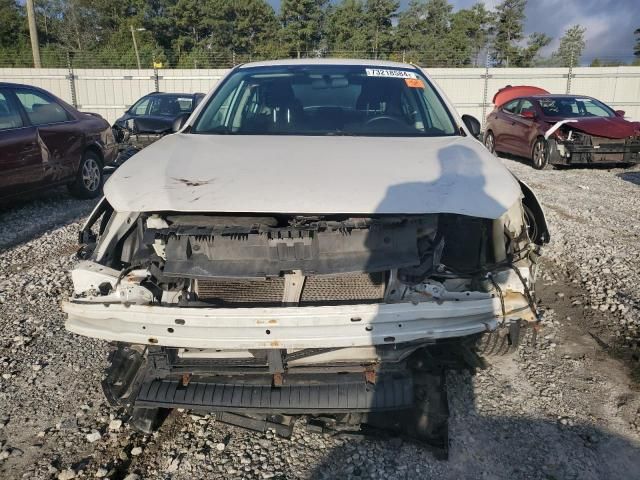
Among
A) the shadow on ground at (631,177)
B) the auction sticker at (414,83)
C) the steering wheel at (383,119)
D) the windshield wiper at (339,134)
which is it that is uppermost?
the auction sticker at (414,83)

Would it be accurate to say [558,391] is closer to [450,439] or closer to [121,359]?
[450,439]

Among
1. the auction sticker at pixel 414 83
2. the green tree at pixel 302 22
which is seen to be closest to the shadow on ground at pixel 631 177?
the auction sticker at pixel 414 83

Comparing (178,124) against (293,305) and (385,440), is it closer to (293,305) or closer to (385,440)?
(293,305)

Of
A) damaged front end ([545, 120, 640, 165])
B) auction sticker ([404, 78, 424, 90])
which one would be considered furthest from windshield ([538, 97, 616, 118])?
auction sticker ([404, 78, 424, 90])

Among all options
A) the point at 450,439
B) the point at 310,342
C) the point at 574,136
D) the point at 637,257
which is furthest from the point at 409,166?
the point at 574,136

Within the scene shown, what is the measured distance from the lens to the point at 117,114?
20625 mm

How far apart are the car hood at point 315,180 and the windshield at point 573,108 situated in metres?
9.26

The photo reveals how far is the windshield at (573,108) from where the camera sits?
11.3 m

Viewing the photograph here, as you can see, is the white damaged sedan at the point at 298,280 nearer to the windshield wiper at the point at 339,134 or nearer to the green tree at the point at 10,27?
the windshield wiper at the point at 339,134

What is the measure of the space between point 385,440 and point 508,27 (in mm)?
52204

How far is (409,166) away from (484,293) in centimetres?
74

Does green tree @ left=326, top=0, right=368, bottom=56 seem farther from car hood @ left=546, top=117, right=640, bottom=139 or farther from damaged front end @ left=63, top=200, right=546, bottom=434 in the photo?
damaged front end @ left=63, top=200, right=546, bottom=434

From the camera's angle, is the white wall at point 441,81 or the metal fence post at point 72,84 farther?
the white wall at point 441,81

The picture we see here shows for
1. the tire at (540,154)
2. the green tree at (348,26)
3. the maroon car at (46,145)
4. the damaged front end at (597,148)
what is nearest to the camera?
the maroon car at (46,145)
